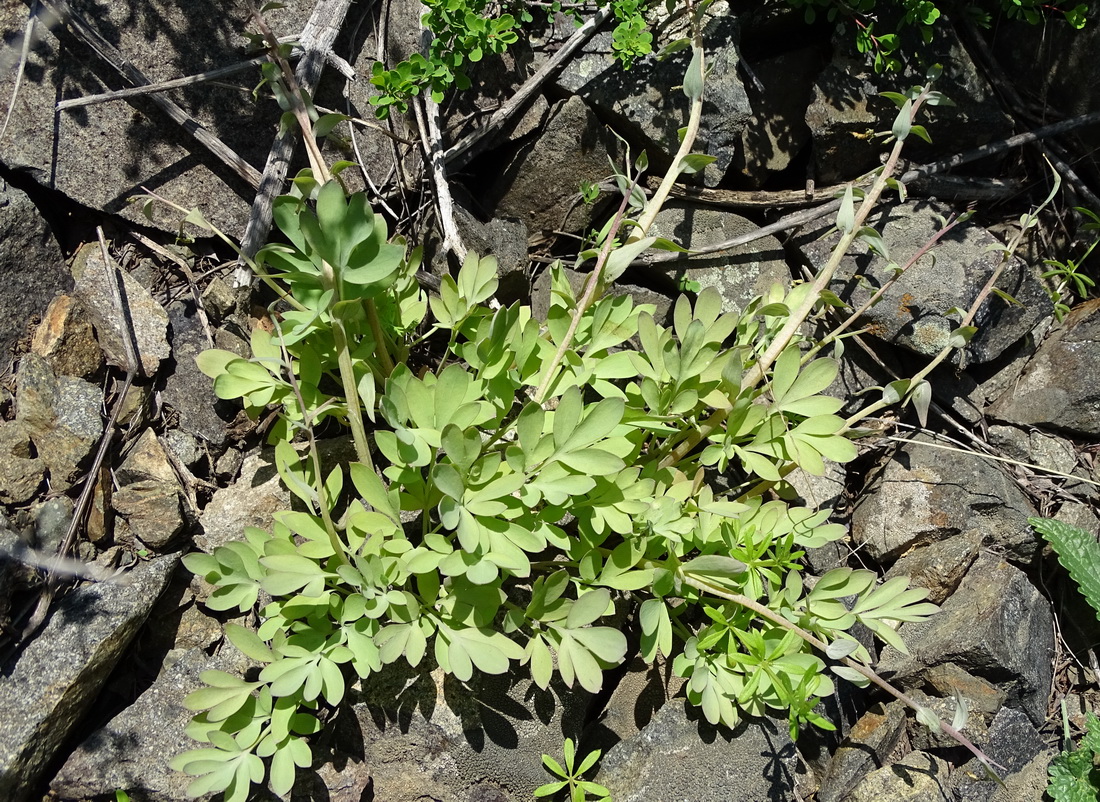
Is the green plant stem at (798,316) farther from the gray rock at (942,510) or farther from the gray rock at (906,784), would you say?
the gray rock at (906,784)

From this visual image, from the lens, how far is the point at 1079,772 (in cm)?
240

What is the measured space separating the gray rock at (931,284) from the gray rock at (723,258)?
16cm

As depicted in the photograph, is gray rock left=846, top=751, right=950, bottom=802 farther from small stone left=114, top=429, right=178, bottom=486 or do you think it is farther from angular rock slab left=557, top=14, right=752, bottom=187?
small stone left=114, top=429, right=178, bottom=486

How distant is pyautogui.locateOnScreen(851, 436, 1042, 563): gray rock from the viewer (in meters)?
2.69

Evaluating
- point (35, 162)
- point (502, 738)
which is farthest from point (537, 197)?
point (502, 738)

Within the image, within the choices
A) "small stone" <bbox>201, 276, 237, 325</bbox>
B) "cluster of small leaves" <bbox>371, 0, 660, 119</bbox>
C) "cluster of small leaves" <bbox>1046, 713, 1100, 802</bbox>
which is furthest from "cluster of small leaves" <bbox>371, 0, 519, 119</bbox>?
"cluster of small leaves" <bbox>1046, 713, 1100, 802</bbox>

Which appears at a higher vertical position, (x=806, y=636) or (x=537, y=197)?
(x=537, y=197)

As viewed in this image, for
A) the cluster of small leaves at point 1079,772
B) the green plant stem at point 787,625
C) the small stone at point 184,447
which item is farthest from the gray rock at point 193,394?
the cluster of small leaves at point 1079,772

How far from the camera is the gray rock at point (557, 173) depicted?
276cm

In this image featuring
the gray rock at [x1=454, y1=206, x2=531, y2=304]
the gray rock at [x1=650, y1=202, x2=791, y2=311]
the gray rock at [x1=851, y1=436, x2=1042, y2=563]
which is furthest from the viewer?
the gray rock at [x1=650, y1=202, x2=791, y2=311]

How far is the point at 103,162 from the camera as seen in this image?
2494 mm

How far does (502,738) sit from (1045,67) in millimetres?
3066

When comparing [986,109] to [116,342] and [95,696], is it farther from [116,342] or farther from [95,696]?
[95,696]

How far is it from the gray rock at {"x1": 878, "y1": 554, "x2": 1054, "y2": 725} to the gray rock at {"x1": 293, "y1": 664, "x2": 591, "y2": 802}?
4.02 feet
